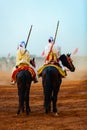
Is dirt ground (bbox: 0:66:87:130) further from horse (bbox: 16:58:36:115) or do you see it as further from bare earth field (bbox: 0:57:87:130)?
horse (bbox: 16:58:36:115)

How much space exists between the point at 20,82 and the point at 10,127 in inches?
75.6

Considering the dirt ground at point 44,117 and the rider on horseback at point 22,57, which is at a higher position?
the rider on horseback at point 22,57

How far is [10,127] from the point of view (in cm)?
1204

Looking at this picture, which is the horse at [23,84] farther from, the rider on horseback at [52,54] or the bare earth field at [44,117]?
the rider on horseback at [52,54]

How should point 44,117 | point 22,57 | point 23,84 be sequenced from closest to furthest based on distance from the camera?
point 44,117 → point 23,84 → point 22,57

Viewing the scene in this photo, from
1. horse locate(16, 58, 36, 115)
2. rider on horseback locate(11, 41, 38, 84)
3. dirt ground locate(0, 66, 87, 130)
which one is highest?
rider on horseback locate(11, 41, 38, 84)

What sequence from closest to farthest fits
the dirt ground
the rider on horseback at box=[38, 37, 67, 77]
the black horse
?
the dirt ground → the black horse → the rider on horseback at box=[38, 37, 67, 77]

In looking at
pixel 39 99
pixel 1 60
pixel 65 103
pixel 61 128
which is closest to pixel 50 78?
pixel 61 128

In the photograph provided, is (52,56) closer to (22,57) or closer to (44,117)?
(22,57)

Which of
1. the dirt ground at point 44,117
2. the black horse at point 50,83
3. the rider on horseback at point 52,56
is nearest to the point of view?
the dirt ground at point 44,117

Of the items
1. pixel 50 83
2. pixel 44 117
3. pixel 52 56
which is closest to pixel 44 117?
pixel 44 117

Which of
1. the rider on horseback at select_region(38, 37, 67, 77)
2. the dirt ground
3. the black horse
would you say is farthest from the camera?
the rider on horseback at select_region(38, 37, 67, 77)

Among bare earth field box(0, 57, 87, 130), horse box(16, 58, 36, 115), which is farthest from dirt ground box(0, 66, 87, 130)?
horse box(16, 58, 36, 115)

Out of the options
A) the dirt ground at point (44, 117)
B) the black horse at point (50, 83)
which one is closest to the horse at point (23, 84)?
the dirt ground at point (44, 117)
